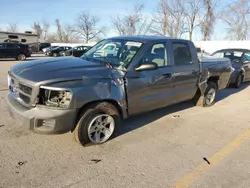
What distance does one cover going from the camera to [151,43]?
13.9 feet

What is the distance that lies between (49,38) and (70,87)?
90.4 metres

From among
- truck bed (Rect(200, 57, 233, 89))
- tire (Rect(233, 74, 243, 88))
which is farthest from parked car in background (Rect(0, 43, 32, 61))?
truck bed (Rect(200, 57, 233, 89))

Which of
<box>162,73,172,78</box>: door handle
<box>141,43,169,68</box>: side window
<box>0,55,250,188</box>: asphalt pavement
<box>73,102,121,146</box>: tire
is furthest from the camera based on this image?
<box>162,73,172,78</box>: door handle

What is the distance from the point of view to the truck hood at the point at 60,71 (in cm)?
315

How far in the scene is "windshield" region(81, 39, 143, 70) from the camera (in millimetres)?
3955

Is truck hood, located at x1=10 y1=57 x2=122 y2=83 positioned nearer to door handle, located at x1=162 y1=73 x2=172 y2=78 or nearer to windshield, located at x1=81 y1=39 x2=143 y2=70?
windshield, located at x1=81 y1=39 x2=143 y2=70

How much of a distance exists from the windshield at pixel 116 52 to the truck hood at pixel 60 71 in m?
0.29

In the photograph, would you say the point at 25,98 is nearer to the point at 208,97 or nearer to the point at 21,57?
the point at 208,97

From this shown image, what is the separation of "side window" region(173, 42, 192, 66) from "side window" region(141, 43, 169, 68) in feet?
1.16

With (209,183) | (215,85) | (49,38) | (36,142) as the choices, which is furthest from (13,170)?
(49,38)

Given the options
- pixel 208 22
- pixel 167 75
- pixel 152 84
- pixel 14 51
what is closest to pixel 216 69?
pixel 167 75

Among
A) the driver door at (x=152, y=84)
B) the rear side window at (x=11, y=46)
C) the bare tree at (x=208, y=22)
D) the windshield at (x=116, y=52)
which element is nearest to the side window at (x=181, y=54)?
the driver door at (x=152, y=84)

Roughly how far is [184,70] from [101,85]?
90.6 inches

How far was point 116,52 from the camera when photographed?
4.27 metres
